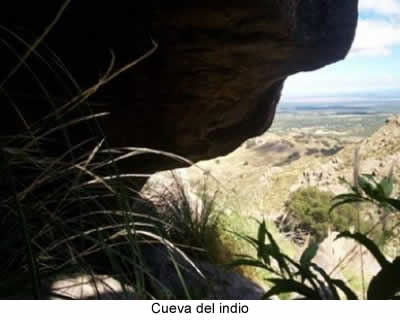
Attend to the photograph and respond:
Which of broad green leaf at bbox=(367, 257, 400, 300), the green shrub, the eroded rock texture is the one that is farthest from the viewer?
the green shrub

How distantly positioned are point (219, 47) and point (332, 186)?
5956mm

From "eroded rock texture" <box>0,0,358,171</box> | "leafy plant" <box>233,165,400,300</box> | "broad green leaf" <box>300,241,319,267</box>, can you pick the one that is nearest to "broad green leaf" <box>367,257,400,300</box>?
"leafy plant" <box>233,165,400,300</box>

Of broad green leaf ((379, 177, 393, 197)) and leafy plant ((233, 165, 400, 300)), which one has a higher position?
broad green leaf ((379, 177, 393, 197))

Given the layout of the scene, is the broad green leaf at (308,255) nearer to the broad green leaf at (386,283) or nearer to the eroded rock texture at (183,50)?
the broad green leaf at (386,283)

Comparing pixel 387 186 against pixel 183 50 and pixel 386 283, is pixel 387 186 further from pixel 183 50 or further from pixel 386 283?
pixel 183 50

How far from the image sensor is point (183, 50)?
1.49 meters

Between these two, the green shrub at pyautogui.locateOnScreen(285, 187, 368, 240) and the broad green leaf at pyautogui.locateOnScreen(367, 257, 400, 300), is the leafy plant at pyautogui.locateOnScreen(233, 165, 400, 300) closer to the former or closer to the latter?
the broad green leaf at pyautogui.locateOnScreen(367, 257, 400, 300)

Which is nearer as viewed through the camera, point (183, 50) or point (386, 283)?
Answer: point (386, 283)

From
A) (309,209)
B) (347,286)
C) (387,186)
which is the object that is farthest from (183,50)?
(309,209)

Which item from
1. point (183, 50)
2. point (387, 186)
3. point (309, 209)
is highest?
point (183, 50)

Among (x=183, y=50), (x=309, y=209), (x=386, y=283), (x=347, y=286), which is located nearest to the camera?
(x=386, y=283)

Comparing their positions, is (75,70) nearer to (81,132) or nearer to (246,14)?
(81,132)

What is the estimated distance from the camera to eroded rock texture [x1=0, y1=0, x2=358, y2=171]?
133 centimetres
